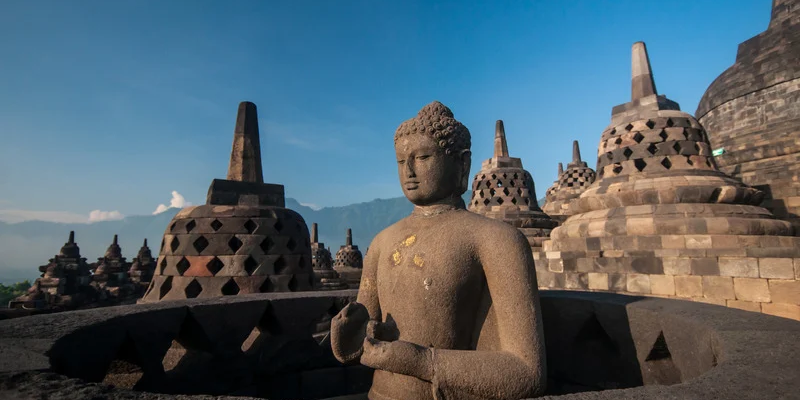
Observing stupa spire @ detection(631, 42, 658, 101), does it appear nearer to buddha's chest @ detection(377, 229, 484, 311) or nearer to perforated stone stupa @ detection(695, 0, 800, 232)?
perforated stone stupa @ detection(695, 0, 800, 232)

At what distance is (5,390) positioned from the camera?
1.35 m

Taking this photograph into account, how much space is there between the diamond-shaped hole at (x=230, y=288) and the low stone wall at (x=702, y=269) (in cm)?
501

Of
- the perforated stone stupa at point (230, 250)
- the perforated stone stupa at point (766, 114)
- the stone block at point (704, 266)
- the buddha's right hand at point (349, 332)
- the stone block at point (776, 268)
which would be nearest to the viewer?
the buddha's right hand at point (349, 332)

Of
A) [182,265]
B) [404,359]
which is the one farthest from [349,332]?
[182,265]

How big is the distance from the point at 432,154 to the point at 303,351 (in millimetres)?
2432

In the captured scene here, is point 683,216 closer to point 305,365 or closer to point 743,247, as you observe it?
point 743,247

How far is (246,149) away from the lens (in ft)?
20.5

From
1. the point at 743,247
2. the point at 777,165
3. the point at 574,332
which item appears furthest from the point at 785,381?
the point at 777,165

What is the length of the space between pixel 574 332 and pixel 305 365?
240 centimetres

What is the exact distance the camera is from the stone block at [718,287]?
479cm

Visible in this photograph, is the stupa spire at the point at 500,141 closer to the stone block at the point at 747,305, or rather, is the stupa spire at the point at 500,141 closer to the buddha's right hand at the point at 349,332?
the stone block at the point at 747,305

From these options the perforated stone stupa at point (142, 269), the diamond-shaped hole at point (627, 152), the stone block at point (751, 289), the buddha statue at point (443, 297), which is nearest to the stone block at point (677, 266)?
the stone block at point (751, 289)

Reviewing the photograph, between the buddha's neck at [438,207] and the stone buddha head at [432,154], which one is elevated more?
the stone buddha head at [432,154]

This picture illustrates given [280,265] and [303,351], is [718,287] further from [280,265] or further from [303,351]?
[280,265]
